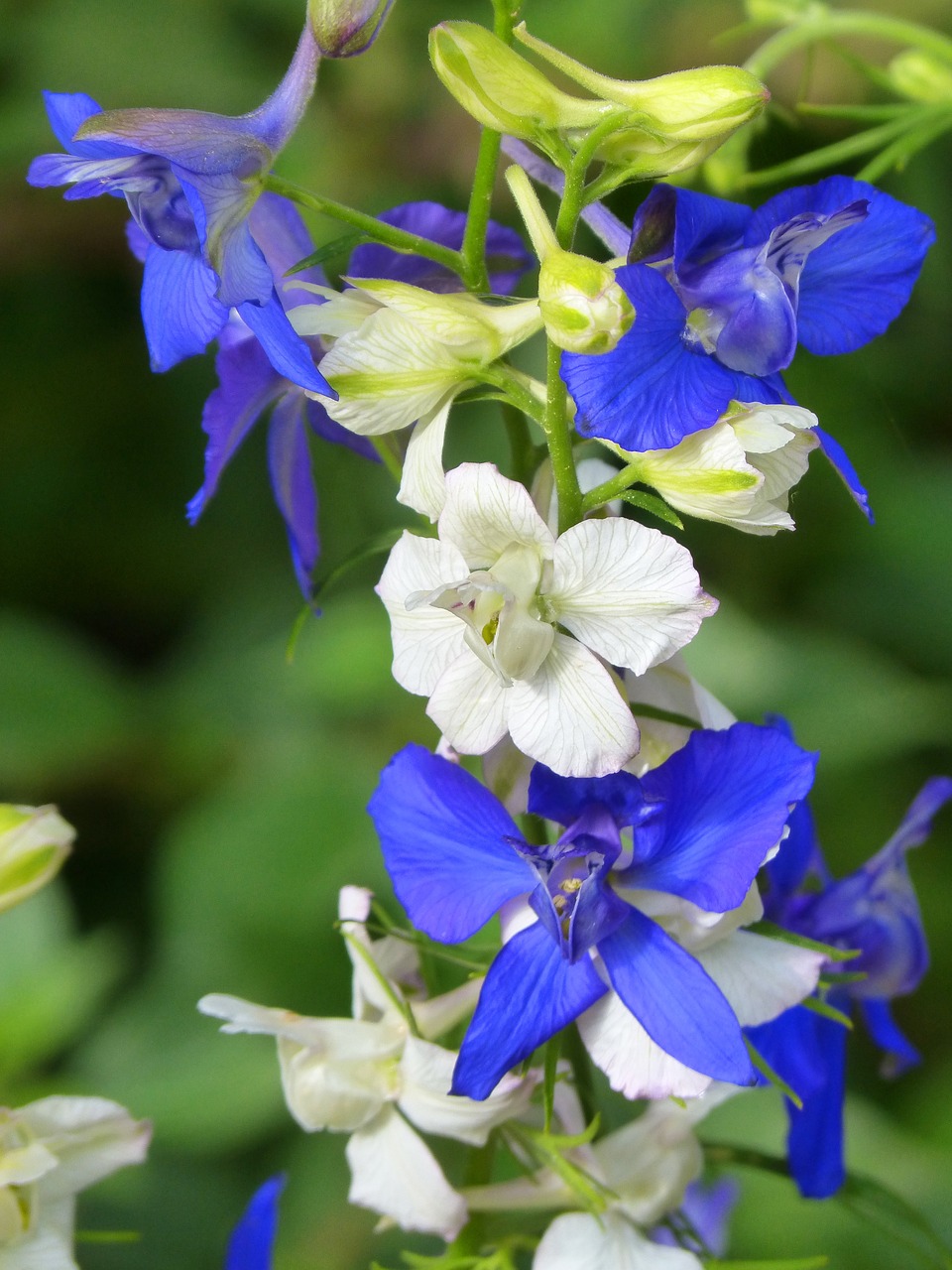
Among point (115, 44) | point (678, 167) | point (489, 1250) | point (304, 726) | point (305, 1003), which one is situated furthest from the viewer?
point (115, 44)

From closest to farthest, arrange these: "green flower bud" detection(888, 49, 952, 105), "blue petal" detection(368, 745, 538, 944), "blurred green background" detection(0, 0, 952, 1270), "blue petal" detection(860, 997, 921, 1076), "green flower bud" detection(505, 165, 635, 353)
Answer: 1. "green flower bud" detection(505, 165, 635, 353)
2. "blue petal" detection(368, 745, 538, 944)
3. "blue petal" detection(860, 997, 921, 1076)
4. "green flower bud" detection(888, 49, 952, 105)
5. "blurred green background" detection(0, 0, 952, 1270)

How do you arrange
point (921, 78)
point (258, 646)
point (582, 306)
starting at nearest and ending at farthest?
point (582, 306)
point (921, 78)
point (258, 646)

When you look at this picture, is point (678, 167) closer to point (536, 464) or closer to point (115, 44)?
point (536, 464)

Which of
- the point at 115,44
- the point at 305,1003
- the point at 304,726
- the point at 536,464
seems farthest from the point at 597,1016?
the point at 115,44

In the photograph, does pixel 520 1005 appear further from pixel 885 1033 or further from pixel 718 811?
pixel 885 1033

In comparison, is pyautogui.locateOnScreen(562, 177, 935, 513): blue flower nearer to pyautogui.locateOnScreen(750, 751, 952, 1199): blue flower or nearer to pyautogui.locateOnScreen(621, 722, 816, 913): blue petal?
pyautogui.locateOnScreen(621, 722, 816, 913): blue petal

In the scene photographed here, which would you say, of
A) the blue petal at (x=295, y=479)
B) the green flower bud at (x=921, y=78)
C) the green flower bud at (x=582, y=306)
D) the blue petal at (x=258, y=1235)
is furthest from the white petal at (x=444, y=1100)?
the green flower bud at (x=921, y=78)

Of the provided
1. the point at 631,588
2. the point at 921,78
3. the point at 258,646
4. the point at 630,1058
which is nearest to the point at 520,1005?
the point at 630,1058

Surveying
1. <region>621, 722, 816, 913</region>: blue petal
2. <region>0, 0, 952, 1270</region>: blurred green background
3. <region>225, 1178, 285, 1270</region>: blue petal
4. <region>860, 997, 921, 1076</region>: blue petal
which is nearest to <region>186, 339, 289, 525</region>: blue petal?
<region>621, 722, 816, 913</region>: blue petal
